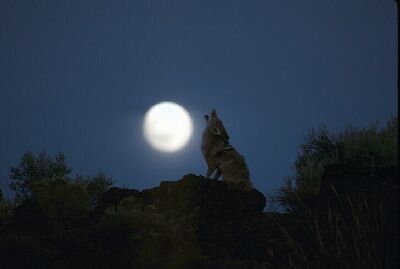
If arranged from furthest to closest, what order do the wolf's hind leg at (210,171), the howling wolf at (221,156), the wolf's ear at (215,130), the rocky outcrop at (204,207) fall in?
the wolf's ear at (215,130)
the wolf's hind leg at (210,171)
the howling wolf at (221,156)
the rocky outcrop at (204,207)

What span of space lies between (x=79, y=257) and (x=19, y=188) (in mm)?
13957

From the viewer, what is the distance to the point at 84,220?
11.5 meters

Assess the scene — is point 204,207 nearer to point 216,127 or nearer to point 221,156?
point 221,156

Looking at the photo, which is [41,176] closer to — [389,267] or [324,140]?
[324,140]

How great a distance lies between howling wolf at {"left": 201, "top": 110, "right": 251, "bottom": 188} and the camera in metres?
14.8

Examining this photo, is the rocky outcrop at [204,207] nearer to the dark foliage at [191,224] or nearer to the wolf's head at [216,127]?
the dark foliage at [191,224]

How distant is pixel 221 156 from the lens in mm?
15469

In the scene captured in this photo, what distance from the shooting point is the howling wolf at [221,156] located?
14781 mm

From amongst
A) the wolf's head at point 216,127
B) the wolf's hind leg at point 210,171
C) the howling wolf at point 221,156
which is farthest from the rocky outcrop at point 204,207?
the wolf's head at point 216,127

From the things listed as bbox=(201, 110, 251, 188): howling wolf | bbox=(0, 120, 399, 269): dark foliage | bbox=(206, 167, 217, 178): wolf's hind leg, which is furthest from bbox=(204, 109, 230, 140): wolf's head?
bbox=(0, 120, 399, 269): dark foliage

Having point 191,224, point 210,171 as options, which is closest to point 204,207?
point 191,224

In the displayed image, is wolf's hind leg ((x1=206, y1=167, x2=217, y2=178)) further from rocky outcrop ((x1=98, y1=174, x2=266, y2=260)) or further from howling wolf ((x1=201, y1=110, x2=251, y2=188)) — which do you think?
rocky outcrop ((x1=98, y1=174, x2=266, y2=260))

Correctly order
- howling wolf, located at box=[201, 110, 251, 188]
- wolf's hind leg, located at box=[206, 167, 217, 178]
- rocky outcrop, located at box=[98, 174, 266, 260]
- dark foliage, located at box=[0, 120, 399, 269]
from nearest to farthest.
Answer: dark foliage, located at box=[0, 120, 399, 269], rocky outcrop, located at box=[98, 174, 266, 260], howling wolf, located at box=[201, 110, 251, 188], wolf's hind leg, located at box=[206, 167, 217, 178]

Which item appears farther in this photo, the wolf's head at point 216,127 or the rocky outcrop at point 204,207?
the wolf's head at point 216,127
